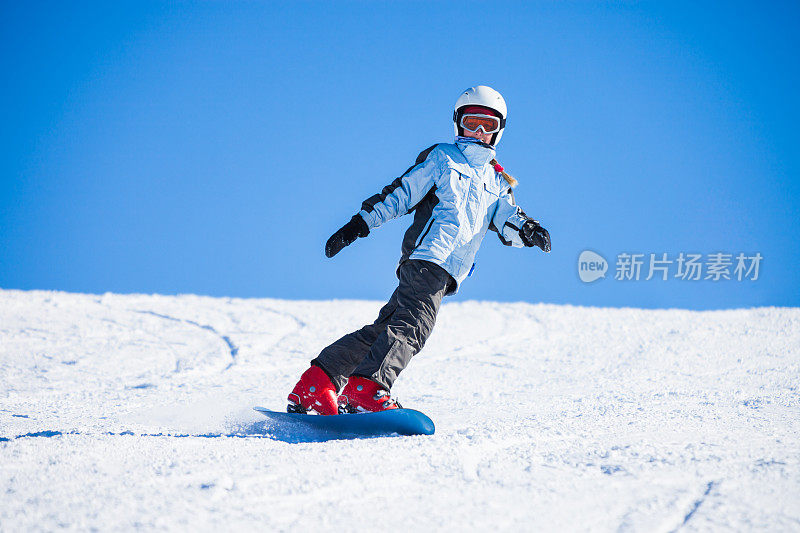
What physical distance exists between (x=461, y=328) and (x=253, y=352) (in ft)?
9.63

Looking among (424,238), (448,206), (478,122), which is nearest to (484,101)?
(478,122)

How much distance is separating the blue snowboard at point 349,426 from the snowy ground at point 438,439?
6.2 inches

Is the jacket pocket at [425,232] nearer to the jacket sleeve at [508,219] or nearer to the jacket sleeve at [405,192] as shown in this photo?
the jacket sleeve at [405,192]

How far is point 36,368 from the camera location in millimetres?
5750

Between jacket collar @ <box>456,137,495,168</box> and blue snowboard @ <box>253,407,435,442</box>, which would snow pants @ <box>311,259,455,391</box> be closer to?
blue snowboard @ <box>253,407,435,442</box>

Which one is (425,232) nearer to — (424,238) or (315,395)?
(424,238)

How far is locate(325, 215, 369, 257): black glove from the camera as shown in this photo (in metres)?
3.16

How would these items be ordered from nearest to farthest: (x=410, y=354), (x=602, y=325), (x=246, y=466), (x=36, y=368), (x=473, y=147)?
(x=246, y=466), (x=410, y=354), (x=473, y=147), (x=36, y=368), (x=602, y=325)

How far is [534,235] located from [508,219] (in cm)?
17

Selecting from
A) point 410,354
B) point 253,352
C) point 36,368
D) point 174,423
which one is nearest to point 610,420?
point 410,354

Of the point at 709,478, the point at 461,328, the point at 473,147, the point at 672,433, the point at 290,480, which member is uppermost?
the point at 461,328

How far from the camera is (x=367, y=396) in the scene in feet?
9.78

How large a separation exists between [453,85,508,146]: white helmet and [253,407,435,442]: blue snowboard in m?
1.66

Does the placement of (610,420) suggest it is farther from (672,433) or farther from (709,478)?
(709,478)
